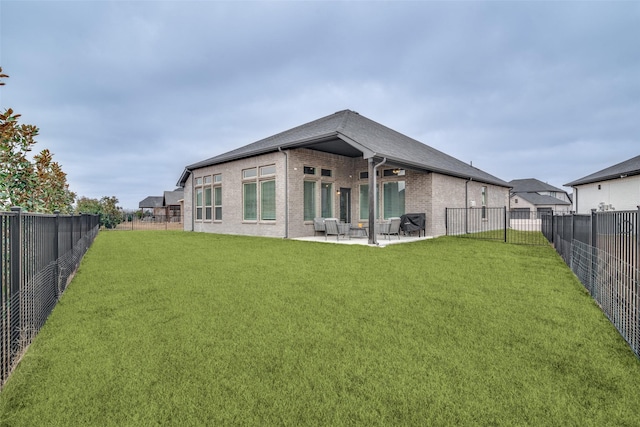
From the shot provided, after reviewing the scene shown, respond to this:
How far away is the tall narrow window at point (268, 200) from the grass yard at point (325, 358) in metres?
8.52

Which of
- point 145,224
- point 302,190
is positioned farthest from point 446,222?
point 145,224

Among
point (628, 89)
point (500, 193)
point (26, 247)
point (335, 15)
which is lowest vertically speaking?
point (26, 247)

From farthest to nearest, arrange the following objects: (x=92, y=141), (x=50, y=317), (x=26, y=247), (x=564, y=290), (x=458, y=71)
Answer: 1. (x=92, y=141)
2. (x=458, y=71)
3. (x=564, y=290)
4. (x=50, y=317)
5. (x=26, y=247)

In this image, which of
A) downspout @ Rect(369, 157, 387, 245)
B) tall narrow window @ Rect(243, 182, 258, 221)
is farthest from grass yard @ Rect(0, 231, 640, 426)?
tall narrow window @ Rect(243, 182, 258, 221)

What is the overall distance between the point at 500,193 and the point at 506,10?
11096 mm

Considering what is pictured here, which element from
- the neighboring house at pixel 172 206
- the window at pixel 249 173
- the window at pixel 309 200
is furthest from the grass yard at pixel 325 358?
the neighboring house at pixel 172 206

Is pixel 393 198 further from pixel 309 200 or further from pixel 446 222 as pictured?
pixel 309 200

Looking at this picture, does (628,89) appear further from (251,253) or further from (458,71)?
(251,253)

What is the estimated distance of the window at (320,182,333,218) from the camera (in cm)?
1422

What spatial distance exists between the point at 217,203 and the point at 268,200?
489 centimetres

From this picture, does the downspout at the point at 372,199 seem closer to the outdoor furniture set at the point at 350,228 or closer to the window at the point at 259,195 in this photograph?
the outdoor furniture set at the point at 350,228

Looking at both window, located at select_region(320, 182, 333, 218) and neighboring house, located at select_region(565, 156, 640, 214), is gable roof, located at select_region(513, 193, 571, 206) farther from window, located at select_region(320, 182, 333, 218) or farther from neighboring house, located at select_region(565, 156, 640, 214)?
window, located at select_region(320, 182, 333, 218)

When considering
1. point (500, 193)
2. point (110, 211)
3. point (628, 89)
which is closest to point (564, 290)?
point (500, 193)

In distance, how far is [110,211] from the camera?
90.8ft
